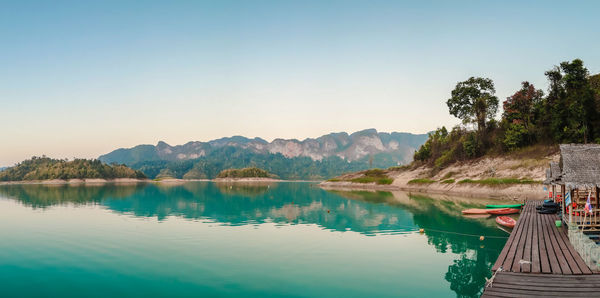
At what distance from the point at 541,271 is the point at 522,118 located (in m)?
102

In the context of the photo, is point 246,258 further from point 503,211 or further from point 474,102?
point 474,102

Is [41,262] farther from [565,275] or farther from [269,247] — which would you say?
[565,275]

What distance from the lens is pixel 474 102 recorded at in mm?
124125

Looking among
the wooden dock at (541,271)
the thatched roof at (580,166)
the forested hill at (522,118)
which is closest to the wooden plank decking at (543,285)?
the wooden dock at (541,271)

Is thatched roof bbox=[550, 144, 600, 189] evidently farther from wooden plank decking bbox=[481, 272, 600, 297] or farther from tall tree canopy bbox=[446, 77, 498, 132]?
tall tree canopy bbox=[446, 77, 498, 132]

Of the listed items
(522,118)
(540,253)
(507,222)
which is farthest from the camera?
(522,118)

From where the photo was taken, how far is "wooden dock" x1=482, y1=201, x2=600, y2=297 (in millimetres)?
14656

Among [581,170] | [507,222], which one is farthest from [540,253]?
[507,222]

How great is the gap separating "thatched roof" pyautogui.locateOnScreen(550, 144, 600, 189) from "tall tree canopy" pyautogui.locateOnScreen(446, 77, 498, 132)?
3885 inches

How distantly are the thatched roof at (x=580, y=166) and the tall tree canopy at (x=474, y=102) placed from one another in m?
98.7

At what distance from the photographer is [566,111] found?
85.7 metres

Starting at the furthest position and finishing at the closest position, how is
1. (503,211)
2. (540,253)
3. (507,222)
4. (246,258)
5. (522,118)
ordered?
(522,118), (503,211), (507,222), (246,258), (540,253)

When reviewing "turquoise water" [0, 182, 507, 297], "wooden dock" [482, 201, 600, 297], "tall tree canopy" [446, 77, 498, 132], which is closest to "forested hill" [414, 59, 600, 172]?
"tall tree canopy" [446, 77, 498, 132]

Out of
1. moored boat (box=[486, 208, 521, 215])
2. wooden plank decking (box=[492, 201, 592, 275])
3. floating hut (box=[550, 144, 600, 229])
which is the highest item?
floating hut (box=[550, 144, 600, 229])
